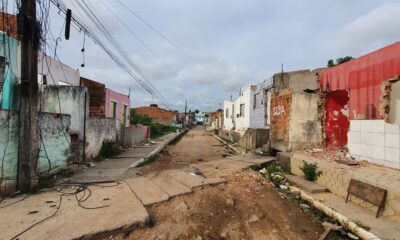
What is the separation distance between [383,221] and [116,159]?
9011mm

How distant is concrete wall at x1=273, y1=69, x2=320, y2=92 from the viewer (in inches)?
450

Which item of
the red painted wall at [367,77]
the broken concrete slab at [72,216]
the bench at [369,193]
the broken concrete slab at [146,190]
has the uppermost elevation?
the red painted wall at [367,77]

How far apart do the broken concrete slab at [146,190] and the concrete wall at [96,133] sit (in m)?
3.87

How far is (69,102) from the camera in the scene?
377 inches

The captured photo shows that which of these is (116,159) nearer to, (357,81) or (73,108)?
(73,108)

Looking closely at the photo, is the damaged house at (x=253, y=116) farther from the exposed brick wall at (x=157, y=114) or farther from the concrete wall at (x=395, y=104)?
the exposed brick wall at (x=157, y=114)

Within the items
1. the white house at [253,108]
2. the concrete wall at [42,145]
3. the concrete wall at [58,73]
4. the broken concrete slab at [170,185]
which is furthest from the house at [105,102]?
the white house at [253,108]

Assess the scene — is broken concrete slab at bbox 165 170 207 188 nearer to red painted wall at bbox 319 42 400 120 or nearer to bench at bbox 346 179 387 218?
bench at bbox 346 179 387 218

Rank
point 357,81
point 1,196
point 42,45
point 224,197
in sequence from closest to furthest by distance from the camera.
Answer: point 1,196 → point 224,197 → point 42,45 → point 357,81

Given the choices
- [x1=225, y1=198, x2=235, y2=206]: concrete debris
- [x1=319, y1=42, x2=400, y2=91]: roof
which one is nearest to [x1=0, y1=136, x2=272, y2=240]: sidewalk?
[x1=225, y1=198, x2=235, y2=206]: concrete debris

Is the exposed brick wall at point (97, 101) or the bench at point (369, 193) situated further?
the exposed brick wall at point (97, 101)

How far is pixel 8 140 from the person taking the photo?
5527 mm

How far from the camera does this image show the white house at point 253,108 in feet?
50.0

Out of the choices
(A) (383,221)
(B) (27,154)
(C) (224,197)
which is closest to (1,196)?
(B) (27,154)
